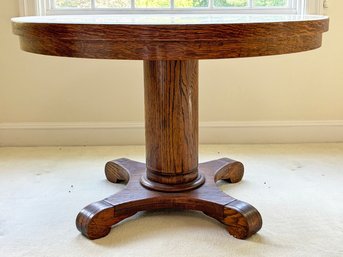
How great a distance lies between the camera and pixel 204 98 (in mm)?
2770

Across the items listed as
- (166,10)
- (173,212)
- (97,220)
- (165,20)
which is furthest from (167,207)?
(166,10)

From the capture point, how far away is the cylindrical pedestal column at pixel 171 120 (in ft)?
5.85

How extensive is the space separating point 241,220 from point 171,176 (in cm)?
35

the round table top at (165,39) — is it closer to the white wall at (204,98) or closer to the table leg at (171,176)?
the table leg at (171,176)

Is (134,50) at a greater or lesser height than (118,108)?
greater

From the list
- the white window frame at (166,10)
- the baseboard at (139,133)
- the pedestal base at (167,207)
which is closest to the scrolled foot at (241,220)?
the pedestal base at (167,207)

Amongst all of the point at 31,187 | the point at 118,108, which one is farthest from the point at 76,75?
the point at 31,187

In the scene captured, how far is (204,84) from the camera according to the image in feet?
9.00

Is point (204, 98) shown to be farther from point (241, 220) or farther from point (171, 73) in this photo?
point (241, 220)

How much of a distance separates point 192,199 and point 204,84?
108 cm

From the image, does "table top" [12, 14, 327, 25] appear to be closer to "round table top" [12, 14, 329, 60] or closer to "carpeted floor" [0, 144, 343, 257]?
"round table top" [12, 14, 329, 60]

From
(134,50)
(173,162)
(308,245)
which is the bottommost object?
(308,245)

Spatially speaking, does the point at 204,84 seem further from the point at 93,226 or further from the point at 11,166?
the point at 93,226

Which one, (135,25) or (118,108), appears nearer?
(135,25)
